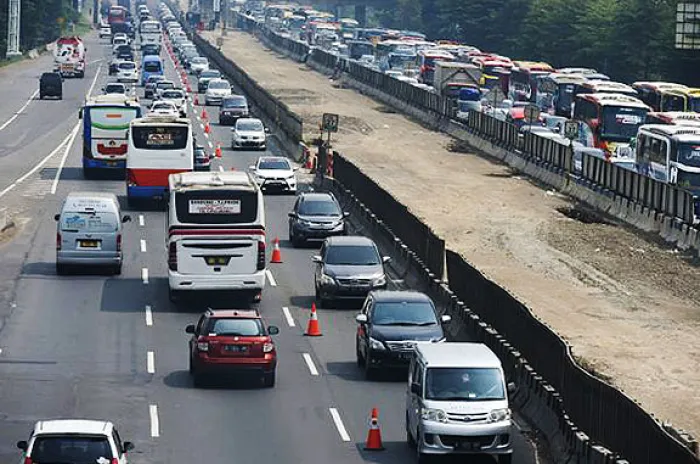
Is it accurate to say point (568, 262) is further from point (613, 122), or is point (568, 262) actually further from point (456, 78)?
point (456, 78)

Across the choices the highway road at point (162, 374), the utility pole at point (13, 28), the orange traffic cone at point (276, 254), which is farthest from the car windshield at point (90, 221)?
the utility pole at point (13, 28)

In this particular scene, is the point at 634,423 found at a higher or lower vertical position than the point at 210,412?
higher

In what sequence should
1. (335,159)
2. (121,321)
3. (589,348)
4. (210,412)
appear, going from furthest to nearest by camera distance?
1. (335,159)
2. (121,321)
3. (589,348)
4. (210,412)

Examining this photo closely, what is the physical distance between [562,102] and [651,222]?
41744 millimetres

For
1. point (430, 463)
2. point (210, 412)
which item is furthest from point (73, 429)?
point (210, 412)

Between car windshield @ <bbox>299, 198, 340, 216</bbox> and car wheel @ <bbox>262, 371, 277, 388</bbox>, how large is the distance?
792 inches

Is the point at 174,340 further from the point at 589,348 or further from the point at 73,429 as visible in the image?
the point at 73,429

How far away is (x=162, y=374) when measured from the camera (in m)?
36.0

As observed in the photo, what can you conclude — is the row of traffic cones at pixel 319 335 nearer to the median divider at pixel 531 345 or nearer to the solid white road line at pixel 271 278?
the solid white road line at pixel 271 278

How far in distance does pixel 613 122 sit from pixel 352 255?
35102 millimetres

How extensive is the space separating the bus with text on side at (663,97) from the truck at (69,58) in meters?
58.5

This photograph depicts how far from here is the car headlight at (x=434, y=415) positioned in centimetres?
2745

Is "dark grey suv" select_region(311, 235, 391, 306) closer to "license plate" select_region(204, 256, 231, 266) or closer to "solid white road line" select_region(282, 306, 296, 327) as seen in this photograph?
"solid white road line" select_region(282, 306, 296, 327)

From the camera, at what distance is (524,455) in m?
28.7
